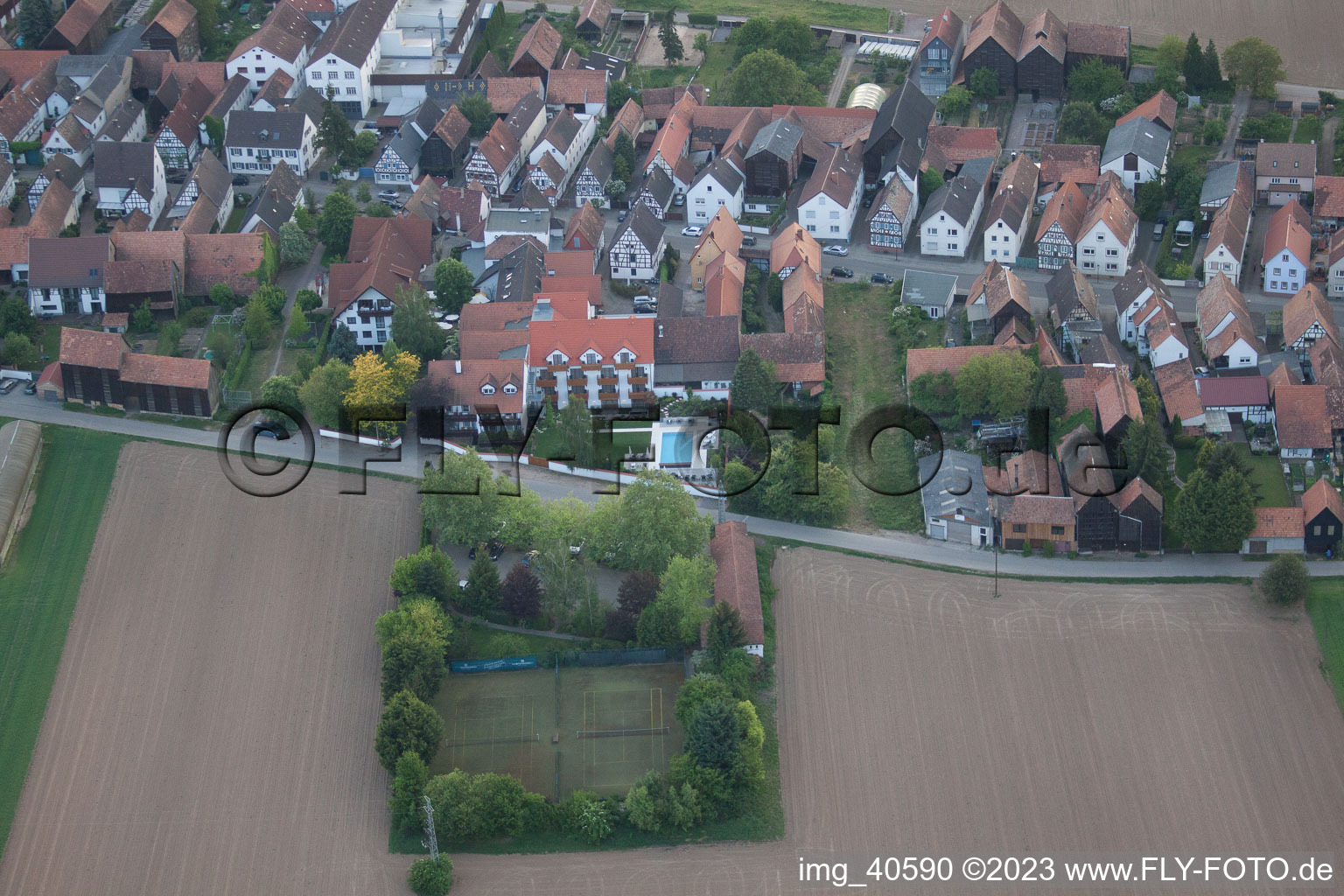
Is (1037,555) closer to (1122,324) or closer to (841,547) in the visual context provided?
(841,547)

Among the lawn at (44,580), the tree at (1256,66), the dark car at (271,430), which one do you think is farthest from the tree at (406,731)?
the tree at (1256,66)

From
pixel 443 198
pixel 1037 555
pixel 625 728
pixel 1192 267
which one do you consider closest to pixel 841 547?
pixel 1037 555

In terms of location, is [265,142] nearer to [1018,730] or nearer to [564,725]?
[564,725]

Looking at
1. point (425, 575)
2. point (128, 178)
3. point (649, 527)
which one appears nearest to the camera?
point (425, 575)

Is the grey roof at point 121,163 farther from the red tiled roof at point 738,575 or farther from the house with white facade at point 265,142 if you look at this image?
the red tiled roof at point 738,575

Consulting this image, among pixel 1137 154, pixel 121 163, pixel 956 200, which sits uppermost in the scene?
pixel 121 163

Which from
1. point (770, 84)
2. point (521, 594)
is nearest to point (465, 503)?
point (521, 594)
